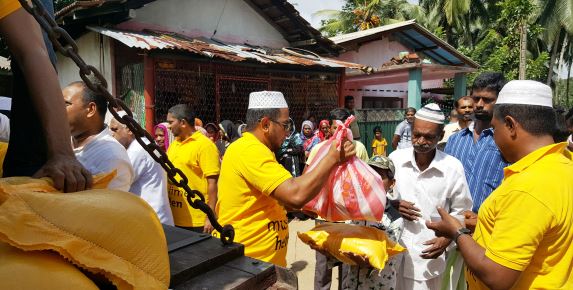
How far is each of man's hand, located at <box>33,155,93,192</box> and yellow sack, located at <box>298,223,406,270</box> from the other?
168cm

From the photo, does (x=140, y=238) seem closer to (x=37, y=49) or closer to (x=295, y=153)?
(x=37, y=49)

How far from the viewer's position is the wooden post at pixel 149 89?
662 centimetres

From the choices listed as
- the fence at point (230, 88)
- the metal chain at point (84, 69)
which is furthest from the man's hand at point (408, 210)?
the fence at point (230, 88)

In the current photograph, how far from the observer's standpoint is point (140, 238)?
0.75 meters

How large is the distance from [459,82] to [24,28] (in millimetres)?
14190

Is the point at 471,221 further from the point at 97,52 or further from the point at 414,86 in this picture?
the point at 414,86

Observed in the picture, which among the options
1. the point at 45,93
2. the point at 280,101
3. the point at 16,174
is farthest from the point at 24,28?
the point at 280,101

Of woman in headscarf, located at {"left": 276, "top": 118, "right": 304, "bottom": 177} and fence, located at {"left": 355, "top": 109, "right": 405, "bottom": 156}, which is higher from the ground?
fence, located at {"left": 355, "top": 109, "right": 405, "bottom": 156}

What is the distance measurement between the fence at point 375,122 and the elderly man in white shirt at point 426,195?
7.77 m

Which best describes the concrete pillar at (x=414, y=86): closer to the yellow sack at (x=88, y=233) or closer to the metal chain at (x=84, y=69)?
the metal chain at (x=84, y=69)

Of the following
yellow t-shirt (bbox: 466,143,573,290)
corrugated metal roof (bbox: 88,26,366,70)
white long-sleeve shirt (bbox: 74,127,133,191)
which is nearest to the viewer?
yellow t-shirt (bbox: 466,143,573,290)

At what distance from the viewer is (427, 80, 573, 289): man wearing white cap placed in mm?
1554

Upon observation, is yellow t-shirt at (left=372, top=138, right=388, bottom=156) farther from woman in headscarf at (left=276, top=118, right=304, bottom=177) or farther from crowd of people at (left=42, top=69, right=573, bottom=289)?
crowd of people at (left=42, top=69, right=573, bottom=289)

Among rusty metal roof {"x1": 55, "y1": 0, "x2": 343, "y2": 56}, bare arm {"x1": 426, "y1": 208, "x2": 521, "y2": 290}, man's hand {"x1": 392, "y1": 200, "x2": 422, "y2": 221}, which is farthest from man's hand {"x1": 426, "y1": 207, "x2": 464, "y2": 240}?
rusty metal roof {"x1": 55, "y1": 0, "x2": 343, "y2": 56}
